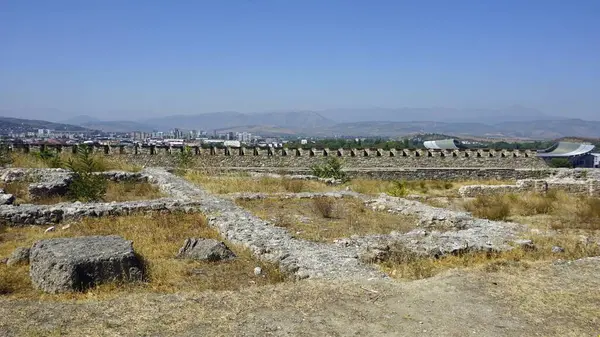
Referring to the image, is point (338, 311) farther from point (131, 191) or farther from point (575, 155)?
point (575, 155)

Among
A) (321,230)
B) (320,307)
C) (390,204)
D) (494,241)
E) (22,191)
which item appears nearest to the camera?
(320,307)

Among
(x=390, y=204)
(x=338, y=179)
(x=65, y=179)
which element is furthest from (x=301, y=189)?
(x=65, y=179)

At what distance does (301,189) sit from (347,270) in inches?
454

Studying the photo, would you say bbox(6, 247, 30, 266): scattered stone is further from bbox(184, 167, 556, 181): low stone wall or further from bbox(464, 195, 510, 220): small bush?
bbox(184, 167, 556, 181): low stone wall

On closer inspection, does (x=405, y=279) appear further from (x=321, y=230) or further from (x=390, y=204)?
(x=390, y=204)

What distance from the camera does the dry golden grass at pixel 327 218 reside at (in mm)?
11000

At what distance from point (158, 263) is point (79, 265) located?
4.98 feet

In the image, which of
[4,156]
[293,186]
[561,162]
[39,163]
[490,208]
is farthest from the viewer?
[561,162]

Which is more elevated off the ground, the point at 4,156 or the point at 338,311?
the point at 4,156

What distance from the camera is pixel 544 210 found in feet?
48.5

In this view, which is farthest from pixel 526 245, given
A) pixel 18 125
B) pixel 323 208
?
pixel 18 125

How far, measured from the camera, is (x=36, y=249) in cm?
719

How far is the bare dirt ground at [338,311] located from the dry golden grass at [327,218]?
368cm

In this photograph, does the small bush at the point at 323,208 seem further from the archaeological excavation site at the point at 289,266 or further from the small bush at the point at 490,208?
the small bush at the point at 490,208
